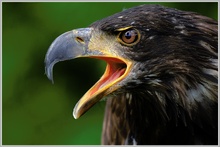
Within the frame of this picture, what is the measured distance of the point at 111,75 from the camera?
3014mm

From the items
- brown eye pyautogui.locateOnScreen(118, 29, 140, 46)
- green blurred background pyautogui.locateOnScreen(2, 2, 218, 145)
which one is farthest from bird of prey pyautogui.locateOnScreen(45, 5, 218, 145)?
green blurred background pyautogui.locateOnScreen(2, 2, 218, 145)

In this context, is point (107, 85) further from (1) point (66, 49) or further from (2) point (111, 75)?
(1) point (66, 49)

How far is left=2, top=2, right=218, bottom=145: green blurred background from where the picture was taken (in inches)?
172

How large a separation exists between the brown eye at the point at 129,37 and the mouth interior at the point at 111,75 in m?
0.08

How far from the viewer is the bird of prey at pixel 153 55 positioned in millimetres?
2932

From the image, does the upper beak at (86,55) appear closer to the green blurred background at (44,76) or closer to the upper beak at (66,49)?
the upper beak at (66,49)

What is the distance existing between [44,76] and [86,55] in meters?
1.71

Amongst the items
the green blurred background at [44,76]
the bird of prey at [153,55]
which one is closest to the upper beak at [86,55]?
the bird of prey at [153,55]

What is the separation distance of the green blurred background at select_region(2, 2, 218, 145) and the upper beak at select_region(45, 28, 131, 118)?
132 centimetres

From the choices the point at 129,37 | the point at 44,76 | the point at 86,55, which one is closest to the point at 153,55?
the point at 129,37

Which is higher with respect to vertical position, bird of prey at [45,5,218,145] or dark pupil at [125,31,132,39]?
dark pupil at [125,31,132,39]

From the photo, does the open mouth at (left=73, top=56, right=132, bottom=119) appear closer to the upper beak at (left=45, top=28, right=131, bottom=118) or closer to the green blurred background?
the upper beak at (left=45, top=28, right=131, bottom=118)

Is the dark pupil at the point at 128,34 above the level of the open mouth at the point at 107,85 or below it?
above

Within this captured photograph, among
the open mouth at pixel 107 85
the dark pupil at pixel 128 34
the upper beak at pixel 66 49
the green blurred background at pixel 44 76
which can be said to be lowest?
the green blurred background at pixel 44 76
